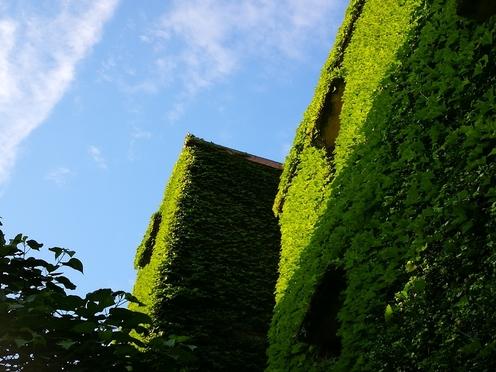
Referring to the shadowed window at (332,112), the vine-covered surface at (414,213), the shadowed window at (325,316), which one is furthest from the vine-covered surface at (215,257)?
the shadowed window at (332,112)

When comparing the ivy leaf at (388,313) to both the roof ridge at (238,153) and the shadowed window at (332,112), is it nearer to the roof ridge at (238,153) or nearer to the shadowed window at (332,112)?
the shadowed window at (332,112)

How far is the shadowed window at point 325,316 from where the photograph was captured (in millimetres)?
7242

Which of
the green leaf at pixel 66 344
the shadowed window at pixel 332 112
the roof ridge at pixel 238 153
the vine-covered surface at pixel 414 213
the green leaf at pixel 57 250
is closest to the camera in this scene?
the green leaf at pixel 66 344

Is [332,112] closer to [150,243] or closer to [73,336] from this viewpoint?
[150,243]

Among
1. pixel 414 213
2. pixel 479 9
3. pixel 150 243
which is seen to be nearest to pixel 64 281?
pixel 414 213

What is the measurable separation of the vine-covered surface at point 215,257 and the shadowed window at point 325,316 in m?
3.69

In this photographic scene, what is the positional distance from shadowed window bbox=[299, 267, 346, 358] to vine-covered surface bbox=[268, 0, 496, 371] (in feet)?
0.41

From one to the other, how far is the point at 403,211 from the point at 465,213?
108 cm

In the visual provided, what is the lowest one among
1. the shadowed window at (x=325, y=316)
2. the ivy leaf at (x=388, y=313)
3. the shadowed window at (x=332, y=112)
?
the ivy leaf at (x=388, y=313)

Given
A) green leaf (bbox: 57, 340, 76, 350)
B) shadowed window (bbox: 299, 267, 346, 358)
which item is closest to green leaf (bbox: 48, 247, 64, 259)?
green leaf (bbox: 57, 340, 76, 350)

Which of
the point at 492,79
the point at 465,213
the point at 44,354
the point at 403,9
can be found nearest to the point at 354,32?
the point at 403,9

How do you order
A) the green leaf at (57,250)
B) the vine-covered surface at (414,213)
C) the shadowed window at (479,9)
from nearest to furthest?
the green leaf at (57,250) → the vine-covered surface at (414,213) → the shadowed window at (479,9)

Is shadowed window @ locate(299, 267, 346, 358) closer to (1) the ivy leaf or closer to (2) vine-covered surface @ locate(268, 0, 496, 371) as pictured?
(2) vine-covered surface @ locate(268, 0, 496, 371)

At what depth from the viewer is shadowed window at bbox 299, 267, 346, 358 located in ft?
23.8
